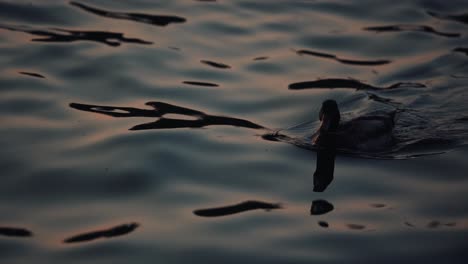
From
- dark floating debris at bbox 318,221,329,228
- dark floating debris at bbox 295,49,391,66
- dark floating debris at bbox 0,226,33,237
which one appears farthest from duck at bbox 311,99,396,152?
dark floating debris at bbox 0,226,33,237

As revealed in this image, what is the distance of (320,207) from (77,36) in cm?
596

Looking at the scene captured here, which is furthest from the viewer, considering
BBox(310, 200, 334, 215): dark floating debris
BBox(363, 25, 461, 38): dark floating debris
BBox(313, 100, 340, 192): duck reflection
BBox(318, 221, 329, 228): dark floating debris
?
BBox(363, 25, 461, 38): dark floating debris

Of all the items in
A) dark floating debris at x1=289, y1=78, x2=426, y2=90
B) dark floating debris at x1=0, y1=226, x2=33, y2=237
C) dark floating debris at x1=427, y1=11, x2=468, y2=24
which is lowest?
dark floating debris at x1=0, y1=226, x2=33, y2=237

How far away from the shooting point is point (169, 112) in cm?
1084

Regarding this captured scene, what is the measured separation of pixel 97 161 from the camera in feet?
30.7

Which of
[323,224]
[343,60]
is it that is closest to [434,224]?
[323,224]

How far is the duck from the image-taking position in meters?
10.3

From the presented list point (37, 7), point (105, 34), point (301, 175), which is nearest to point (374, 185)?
point (301, 175)

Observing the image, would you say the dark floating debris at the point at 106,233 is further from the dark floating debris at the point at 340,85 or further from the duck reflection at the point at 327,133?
the dark floating debris at the point at 340,85

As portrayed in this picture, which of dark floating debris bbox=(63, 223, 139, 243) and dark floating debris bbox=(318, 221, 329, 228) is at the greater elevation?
dark floating debris bbox=(318, 221, 329, 228)

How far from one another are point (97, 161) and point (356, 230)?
9.60ft

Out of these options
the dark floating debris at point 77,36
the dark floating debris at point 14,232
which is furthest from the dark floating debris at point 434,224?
the dark floating debris at point 77,36

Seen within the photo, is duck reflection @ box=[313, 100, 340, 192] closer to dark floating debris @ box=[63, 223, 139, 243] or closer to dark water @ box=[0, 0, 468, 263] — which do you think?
dark water @ box=[0, 0, 468, 263]

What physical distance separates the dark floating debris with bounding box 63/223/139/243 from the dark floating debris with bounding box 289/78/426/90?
15.2 feet
